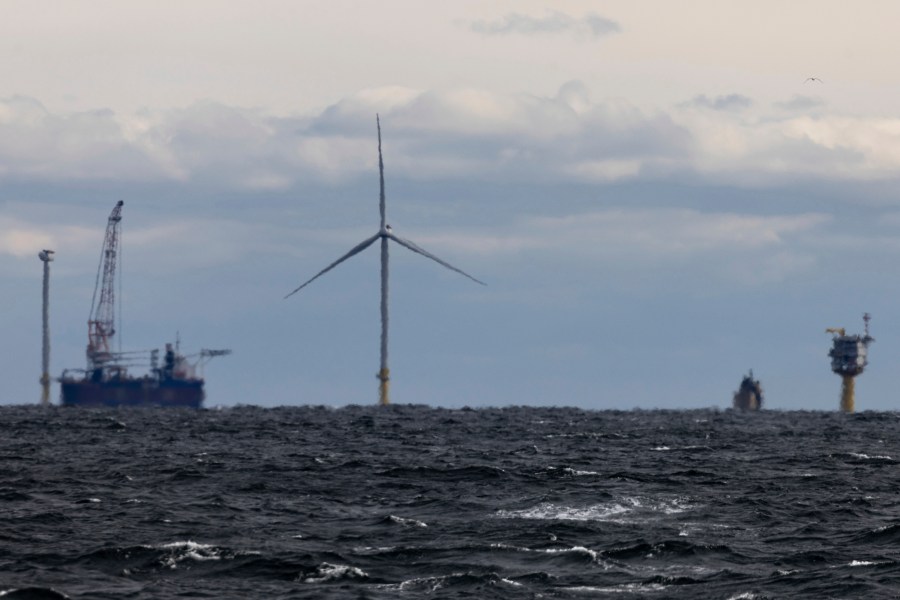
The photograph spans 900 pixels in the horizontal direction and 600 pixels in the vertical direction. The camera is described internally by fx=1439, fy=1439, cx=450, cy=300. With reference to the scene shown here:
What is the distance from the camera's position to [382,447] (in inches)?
4813

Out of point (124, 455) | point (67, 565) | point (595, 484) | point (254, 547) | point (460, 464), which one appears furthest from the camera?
point (124, 455)

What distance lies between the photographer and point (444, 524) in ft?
209

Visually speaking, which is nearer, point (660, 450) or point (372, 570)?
point (372, 570)

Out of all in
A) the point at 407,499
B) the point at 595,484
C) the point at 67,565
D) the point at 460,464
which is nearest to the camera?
the point at 67,565

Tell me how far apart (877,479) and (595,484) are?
60.5 feet

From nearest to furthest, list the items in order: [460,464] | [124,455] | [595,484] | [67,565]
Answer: [67,565] → [595,484] → [460,464] → [124,455]

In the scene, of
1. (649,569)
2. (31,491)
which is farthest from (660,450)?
(649,569)

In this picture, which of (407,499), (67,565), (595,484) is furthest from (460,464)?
(67,565)

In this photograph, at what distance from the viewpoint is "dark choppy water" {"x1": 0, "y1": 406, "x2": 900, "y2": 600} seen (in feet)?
159

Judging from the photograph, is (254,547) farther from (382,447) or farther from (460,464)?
(382,447)

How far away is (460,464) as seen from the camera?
99812 mm

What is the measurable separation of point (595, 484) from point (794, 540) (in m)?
25.6

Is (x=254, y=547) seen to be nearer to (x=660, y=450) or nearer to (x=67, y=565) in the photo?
(x=67, y=565)

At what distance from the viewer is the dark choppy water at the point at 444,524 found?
48.5m
